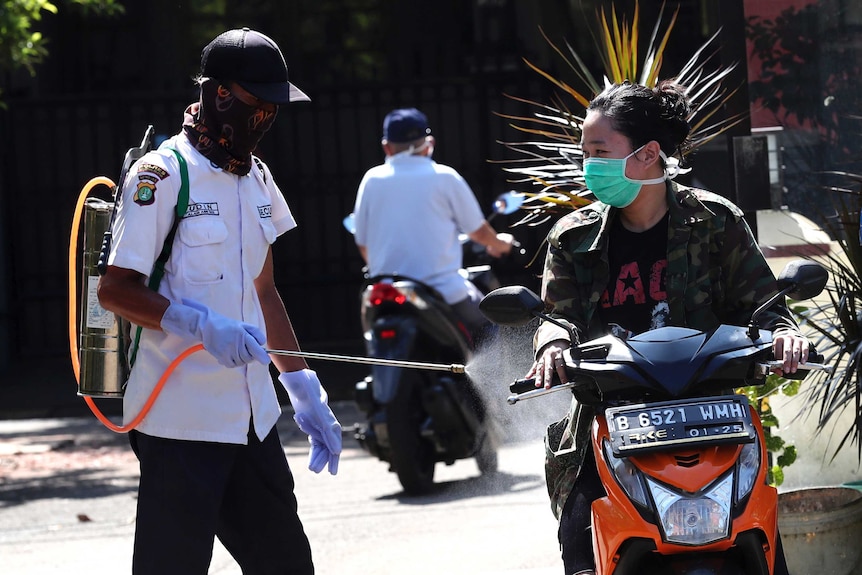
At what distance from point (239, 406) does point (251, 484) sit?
0.22 meters

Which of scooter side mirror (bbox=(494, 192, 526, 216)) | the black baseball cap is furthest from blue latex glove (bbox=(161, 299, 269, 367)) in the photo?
scooter side mirror (bbox=(494, 192, 526, 216))

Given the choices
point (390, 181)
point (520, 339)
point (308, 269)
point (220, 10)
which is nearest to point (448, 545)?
point (520, 339)

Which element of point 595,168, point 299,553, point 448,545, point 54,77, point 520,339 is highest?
point 54,77

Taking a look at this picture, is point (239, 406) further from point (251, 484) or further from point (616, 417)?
point (616, 417)

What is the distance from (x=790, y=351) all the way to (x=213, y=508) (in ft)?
5.03

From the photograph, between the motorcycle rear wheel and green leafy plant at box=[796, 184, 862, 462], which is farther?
the motorcycle rear wheel

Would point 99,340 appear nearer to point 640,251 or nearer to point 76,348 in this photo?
point 76,348

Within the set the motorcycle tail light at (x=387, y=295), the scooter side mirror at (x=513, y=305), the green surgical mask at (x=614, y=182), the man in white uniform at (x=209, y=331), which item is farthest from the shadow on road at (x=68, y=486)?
the scooter side mirror at (x=513, y=305)

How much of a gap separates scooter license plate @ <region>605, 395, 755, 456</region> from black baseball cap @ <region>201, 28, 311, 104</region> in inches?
52.1

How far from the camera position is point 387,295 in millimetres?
7621

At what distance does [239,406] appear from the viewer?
3.90 m

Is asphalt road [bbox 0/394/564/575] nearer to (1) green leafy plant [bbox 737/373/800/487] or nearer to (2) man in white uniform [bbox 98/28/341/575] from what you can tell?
(1) green leafy plant [bbox 737/373/800/487]

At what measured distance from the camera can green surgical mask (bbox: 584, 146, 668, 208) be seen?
3791 mm

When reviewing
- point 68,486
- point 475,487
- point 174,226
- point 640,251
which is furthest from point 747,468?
point 68,486
